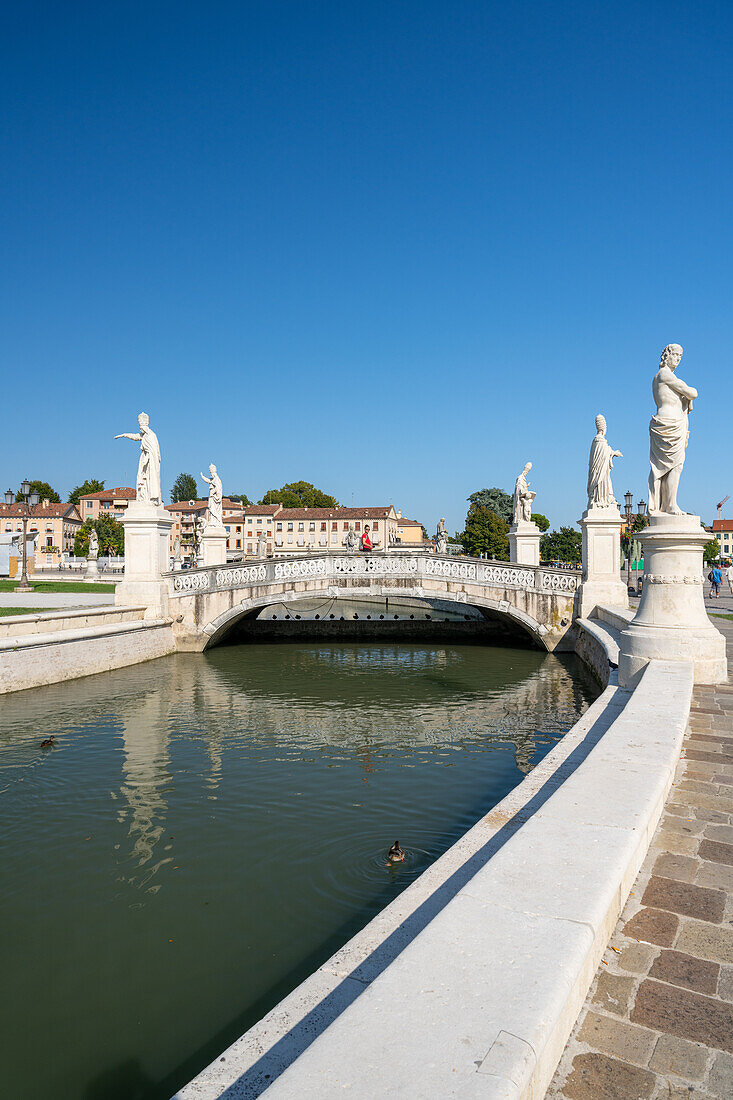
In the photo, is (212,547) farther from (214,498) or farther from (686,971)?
(686,971)

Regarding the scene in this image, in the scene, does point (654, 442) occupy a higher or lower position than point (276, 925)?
higher

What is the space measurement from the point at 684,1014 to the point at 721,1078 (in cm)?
28

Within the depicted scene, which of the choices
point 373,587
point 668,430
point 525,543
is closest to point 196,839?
point 668,430

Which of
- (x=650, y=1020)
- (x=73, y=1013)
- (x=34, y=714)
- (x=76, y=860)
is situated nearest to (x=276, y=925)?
(x=73, y=1013)

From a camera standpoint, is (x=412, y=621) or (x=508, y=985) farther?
(x=412, y=621)

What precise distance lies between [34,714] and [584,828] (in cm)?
1042

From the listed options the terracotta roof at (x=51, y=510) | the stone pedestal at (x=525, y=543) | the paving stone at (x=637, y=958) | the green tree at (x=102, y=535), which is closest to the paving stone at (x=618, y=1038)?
the paving stone at (x=637, y=958)

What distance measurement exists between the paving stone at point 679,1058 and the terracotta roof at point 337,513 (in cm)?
8686

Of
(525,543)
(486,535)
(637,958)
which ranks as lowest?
(637,958)

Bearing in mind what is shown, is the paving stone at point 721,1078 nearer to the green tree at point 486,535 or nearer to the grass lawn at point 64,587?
the grass lawn at point 64,587

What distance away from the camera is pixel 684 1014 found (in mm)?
2320

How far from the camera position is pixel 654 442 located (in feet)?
27.2

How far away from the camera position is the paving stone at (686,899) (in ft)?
9.68

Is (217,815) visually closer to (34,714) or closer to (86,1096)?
(86,1096)
